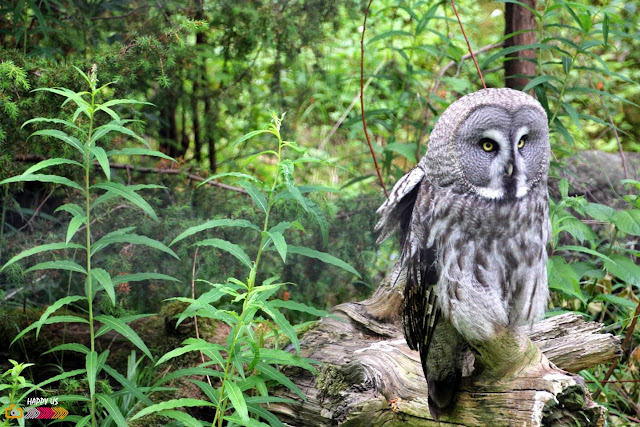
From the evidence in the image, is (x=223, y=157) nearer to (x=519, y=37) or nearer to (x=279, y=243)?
(x=519, y=37)

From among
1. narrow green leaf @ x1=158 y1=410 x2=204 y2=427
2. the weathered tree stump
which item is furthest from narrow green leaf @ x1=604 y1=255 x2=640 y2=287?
narrow green leaf @ x1=158 y1=410 x2=204 y2=427

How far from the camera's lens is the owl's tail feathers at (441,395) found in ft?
7.80

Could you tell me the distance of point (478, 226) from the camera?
86.1 inches

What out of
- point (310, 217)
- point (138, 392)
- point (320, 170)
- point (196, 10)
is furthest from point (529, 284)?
point (320, 170)

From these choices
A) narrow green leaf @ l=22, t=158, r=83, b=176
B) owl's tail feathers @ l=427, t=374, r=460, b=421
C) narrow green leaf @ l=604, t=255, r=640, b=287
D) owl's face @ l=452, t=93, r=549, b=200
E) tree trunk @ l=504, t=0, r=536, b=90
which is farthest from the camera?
tree trunk @ l=504, t=0, r=536, b=90

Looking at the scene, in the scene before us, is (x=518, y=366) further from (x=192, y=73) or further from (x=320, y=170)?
(x=320, y=170)

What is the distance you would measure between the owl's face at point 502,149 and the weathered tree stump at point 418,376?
20.4 inches

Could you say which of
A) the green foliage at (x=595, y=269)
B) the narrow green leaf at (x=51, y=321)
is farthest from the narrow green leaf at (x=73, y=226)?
the green foliage at (x=595, y=269)

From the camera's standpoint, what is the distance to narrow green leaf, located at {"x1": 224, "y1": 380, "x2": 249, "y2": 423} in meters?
1.90

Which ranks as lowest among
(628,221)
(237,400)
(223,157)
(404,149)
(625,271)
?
(237,400)

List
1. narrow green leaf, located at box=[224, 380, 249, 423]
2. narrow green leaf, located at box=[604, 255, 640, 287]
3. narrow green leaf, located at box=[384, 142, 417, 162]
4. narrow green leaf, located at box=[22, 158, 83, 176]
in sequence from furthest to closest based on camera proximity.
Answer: narrow green leaf, located at box=[384, 142, 417, 162], narrow green leaf, located at box=[604, 255, 640, 287], narrow green leaf, located at box=[22, 158, 83, 176], narrow green leaf, located at box=[224, 380, 249, 423]

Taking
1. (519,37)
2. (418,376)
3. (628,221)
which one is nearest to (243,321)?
(418,376)

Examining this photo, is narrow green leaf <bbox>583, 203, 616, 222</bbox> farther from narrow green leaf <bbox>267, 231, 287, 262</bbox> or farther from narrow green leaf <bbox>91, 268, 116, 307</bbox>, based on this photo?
narrow green leaf <bbox>91, 268, 116, 307</bbox>

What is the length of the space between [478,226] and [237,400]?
0.96 m
